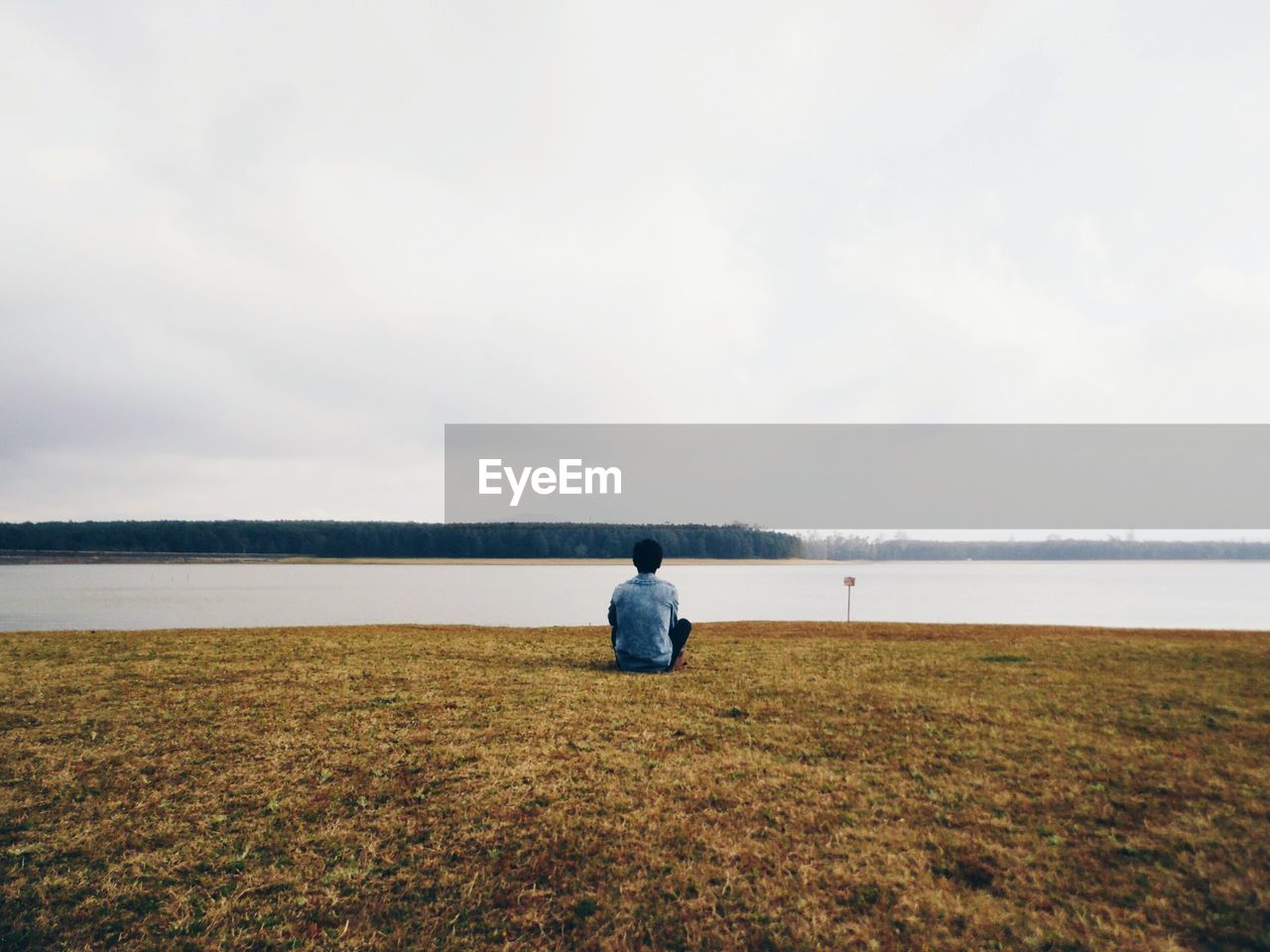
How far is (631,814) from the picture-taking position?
18.9 feet

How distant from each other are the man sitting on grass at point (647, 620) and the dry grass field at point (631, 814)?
2.86 ft

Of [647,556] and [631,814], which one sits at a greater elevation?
[647,556]

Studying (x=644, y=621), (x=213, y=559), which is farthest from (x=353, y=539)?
(x=644, y=621)

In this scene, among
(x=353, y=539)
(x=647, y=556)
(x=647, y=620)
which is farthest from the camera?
(x=353, y=539)

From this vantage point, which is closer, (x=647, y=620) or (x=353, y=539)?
(x=647, y=620)

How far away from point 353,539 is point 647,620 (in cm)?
14808

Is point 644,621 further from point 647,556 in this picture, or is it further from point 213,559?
point 213,559

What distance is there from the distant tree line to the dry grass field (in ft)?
434

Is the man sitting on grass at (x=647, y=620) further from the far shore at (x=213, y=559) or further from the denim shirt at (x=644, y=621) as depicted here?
the far shore at (x=213, y=559)

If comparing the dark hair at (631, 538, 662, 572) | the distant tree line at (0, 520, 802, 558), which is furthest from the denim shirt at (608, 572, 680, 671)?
the distant tree line at (0, 520, 802, 558)

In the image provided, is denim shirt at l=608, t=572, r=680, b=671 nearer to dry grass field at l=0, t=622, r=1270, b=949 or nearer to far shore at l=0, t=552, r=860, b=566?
dry grass field at l=0, t=622, r=1270, b=949

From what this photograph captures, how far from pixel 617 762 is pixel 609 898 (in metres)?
2.11

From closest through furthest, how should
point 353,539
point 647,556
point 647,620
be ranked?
point 647,556
point 647,620
point 353,539

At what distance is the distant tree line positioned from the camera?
142000 mm
